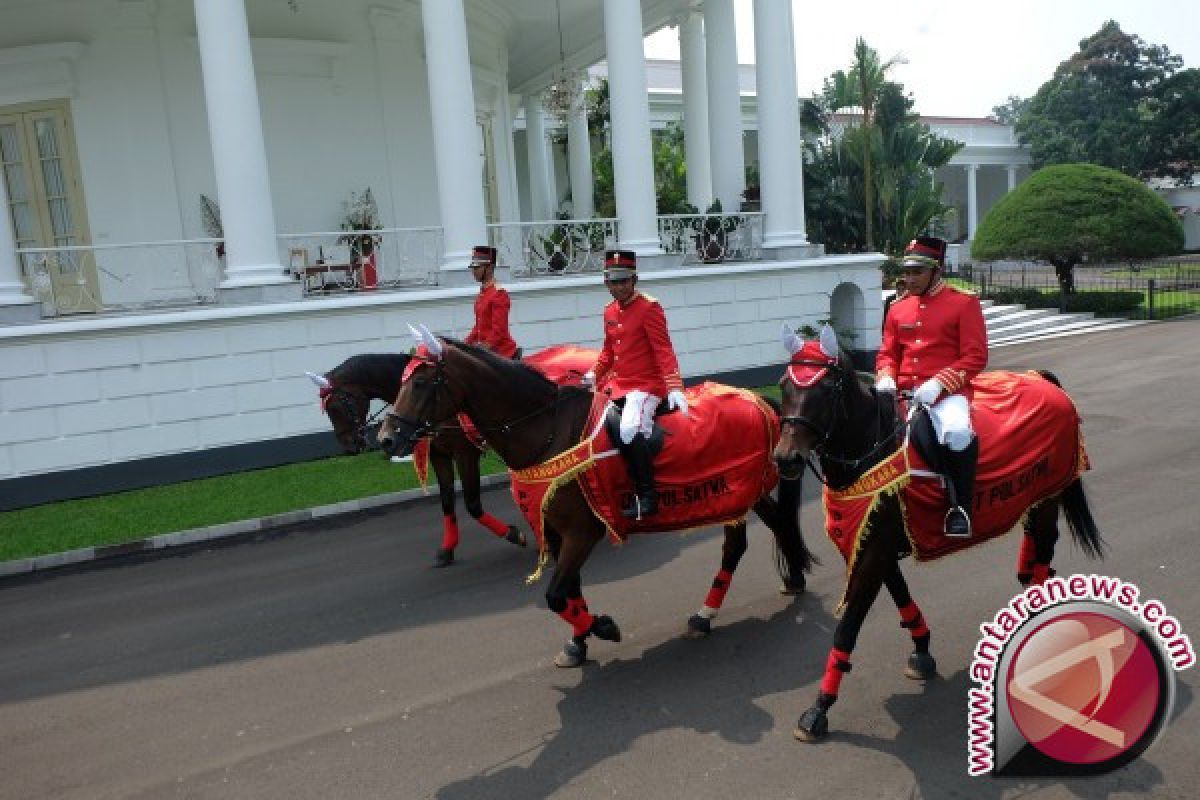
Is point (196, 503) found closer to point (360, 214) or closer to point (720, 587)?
point (360, 214)

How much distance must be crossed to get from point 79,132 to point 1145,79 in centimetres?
5204

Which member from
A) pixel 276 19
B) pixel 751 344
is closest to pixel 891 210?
pixel 751 344

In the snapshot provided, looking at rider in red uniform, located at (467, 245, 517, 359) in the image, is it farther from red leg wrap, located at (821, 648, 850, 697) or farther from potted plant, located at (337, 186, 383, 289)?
red leg wrap, located at (821, 648, 850, 697)

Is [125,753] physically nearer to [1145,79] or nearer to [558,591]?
[558,591]

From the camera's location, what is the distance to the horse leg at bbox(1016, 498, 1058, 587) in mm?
5902

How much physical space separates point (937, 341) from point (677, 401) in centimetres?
169

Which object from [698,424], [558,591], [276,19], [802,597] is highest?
[276,19]

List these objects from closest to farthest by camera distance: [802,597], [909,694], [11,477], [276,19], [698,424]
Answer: [909,694], [698,424], [802,597], [11,477], [276,19]

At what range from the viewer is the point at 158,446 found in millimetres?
11977

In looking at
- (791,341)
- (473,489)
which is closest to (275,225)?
(473,489)

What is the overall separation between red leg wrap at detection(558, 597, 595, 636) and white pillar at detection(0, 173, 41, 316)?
32.0ft

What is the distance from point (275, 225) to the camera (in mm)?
14047
